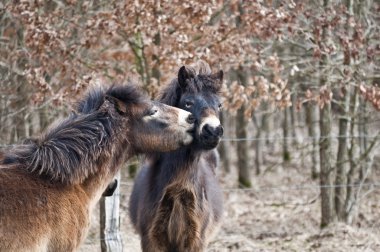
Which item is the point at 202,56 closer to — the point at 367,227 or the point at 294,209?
the point at 367,227

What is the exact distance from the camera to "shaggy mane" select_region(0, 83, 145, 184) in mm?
5324

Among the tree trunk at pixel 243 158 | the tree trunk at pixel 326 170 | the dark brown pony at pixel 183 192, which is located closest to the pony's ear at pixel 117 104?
the dark brown pony at pixel 183 192

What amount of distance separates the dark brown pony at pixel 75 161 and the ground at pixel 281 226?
11.8 ft

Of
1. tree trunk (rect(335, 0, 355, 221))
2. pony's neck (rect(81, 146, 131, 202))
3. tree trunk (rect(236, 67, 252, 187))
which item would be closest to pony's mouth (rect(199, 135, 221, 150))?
pony's neck (rect(81, 146, 131, 202))

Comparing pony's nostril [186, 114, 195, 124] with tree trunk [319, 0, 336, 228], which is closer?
pony's nostril [186, 114, 195, 124]

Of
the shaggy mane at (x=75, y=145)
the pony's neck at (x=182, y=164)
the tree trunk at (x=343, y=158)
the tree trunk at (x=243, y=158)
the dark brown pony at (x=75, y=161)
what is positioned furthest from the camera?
the tree trunk at (x=243, y=158)

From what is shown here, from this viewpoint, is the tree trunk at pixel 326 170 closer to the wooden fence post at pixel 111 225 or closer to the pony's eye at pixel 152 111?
the wooden fence post at pixel 111 225

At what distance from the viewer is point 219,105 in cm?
692

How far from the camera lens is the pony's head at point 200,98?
632 cm

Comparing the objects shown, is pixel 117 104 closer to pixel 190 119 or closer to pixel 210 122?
pixel 190 119

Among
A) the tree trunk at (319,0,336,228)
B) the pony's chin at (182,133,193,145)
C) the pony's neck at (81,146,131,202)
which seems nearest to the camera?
the pony's neck at (81,146,131,202)

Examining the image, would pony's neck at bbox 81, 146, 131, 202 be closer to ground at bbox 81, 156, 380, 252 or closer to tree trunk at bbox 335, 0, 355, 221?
ground at bbox 81, 156, 380, 252

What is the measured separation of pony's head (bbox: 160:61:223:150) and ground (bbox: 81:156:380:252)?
8.74 feet

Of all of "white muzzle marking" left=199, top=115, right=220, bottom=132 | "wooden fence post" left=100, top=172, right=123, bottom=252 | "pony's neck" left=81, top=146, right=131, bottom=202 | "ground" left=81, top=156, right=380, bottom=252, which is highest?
"white muzzle marking" left=199, top=115, right=220, bottom=132
